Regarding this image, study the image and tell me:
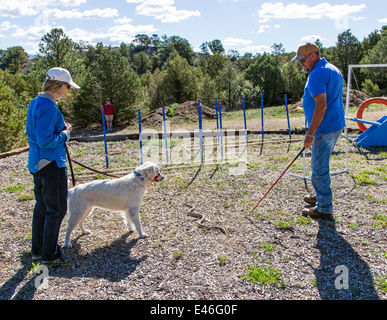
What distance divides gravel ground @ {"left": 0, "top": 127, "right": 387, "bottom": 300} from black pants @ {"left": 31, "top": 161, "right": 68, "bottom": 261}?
28cm

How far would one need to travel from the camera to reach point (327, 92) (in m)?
4.72

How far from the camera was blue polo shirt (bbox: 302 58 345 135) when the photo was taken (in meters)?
4.57

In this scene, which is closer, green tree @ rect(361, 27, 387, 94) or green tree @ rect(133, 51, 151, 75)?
green tree @ rect(361, 27, 387, 94)

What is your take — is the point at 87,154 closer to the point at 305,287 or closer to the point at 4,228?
the point at 4,228

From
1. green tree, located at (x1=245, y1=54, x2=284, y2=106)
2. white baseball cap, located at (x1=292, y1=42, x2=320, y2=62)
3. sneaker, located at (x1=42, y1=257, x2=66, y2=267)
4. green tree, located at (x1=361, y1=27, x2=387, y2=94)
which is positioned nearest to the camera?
sneaker, located at (x1=42, y1=257, x2=66, y2=267)

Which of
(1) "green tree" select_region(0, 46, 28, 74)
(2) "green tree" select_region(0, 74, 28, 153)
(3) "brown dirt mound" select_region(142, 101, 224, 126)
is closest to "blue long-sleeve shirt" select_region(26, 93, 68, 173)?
(2) "green tree" select_region(0, 74, 28, 153)

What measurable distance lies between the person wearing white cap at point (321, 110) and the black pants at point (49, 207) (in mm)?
3443

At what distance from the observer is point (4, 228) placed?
5418 mm

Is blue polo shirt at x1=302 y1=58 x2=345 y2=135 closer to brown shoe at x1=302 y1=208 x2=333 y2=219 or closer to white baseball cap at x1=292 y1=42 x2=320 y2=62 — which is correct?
white baseball cap at x1=292 y1=42 x2=320 y2=62

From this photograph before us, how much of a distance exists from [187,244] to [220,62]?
61127mm

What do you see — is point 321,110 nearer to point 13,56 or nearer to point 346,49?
point 346,49

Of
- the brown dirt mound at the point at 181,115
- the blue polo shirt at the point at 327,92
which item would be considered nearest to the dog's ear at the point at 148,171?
the blue polo shirt at the point at 327,92

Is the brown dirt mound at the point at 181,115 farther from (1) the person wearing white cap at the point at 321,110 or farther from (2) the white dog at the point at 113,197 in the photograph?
(1) the person wearing white cap at the point at 321,110
